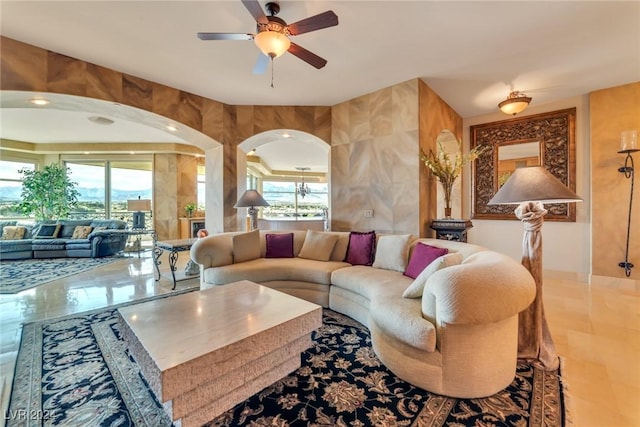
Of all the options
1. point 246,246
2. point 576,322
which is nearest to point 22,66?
point 246,246

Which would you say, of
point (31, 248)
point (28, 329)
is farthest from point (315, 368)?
point (31, 248)

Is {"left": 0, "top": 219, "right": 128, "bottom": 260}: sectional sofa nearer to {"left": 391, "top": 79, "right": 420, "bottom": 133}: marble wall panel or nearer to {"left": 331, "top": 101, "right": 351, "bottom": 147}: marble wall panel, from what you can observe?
{"left": 331, "top": 101, "right": 351, "bottom": 147}: marble wall panel

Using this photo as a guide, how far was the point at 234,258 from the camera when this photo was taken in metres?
3.52

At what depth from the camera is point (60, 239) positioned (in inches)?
249

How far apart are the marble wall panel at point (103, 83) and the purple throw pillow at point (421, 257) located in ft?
14.2

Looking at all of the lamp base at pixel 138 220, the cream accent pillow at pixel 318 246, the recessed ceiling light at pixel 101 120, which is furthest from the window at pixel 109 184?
the cream accent pillow at pixel 318 246

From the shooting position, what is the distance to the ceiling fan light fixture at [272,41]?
6.98 ft

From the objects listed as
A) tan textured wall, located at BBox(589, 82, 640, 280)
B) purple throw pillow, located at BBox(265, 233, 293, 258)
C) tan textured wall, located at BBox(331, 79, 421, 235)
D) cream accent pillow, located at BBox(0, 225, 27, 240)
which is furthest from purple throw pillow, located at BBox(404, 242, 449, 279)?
cream accent pillow, located at BBox(0, 225, 27, 240)

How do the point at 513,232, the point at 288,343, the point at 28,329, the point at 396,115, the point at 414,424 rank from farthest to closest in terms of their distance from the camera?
1. the point at 513,232
2. the point at 396,115
3. the point at 28,329
4. the point at 288,343
5. the point at 414,424

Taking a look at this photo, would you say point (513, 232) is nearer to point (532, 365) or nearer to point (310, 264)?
point (532, 365)

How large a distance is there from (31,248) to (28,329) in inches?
209

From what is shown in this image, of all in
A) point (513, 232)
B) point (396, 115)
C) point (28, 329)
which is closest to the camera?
point (28, 329)

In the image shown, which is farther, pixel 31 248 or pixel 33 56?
pixel 31 248

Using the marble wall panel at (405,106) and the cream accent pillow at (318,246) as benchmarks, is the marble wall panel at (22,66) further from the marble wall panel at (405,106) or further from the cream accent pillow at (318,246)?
the marble wall panel at (405,106)
